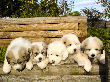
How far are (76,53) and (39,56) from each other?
920mm

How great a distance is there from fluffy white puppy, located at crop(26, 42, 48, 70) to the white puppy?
0.65 meters

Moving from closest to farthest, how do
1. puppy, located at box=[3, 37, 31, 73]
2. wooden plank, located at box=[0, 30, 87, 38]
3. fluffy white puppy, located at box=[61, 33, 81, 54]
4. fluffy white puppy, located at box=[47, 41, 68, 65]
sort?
puppy, located at box=[3, 37, 31, 73] → fluffy white puppy, located at box=[47, 41, 68, 65] → fluffy white puppy, located at box=[61, 33, 81, 54] → wooden plank, located at box=[0, 30, 87, 38]

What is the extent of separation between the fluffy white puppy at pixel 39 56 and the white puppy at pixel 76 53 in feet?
2.15

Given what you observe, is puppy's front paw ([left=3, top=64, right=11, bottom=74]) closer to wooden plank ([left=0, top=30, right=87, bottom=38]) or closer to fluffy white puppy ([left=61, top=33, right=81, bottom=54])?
fluffy white puppy ([left=61, top=33, right=81, bottom=54])

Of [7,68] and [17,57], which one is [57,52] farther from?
[7,68]

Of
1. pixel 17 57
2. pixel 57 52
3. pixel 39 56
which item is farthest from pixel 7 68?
pixel 57 52

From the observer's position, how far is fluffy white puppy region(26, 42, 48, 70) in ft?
13.4

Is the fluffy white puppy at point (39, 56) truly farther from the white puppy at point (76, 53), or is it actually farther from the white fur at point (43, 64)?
the white puppy at point (76, 53)

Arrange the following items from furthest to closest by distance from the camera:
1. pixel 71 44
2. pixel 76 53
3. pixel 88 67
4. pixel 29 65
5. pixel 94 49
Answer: pixel 71 44 → pixel 76 53 → pixel 94 49 → pixel 29 65 → pixel 88 67

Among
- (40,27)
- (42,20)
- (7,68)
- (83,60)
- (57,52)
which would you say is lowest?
(7,68)

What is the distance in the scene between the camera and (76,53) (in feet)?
14.8

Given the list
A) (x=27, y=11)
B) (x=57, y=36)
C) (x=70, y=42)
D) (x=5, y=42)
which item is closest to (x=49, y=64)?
(x=70, y=42)

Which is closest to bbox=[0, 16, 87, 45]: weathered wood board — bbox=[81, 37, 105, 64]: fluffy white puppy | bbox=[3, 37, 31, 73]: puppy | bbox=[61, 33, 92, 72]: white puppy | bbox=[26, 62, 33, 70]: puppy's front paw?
bbox=[61, 33, 92, 72]: white puppy

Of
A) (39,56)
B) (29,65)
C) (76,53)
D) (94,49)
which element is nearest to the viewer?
(29,65)
